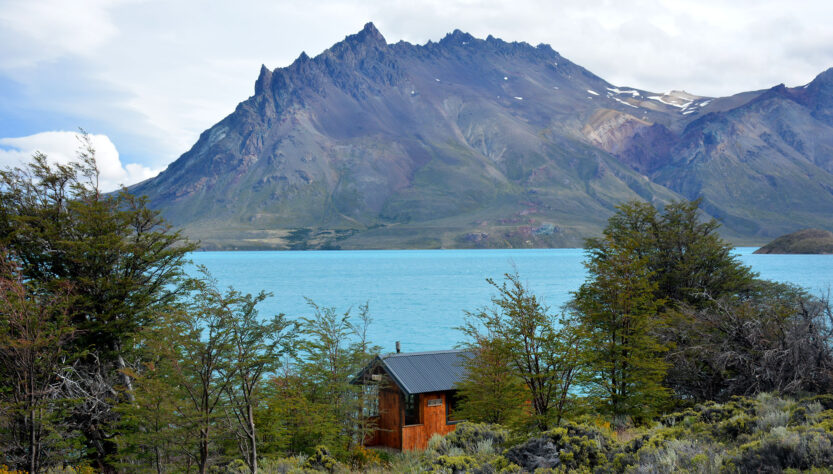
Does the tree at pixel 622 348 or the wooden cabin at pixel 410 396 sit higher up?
the tree at pixel 622 348

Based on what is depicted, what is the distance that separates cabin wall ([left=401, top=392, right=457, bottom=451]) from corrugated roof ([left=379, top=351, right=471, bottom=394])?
57cm

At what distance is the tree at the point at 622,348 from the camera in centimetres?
2241

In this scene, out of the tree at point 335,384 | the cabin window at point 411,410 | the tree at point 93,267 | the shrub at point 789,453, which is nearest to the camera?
the shrub at point 789,453

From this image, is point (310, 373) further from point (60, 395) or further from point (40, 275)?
point (40, 275)

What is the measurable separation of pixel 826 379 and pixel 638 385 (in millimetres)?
6791

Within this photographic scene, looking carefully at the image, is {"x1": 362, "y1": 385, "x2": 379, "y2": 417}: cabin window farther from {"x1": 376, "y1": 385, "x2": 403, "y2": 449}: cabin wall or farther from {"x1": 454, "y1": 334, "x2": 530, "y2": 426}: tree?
{"x1": 454, "y1": 334, "x2": 530, "y2": 426}: tree

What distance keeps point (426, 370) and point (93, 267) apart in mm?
15774

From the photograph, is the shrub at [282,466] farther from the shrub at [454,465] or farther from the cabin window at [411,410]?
the cabin window at [411,410]

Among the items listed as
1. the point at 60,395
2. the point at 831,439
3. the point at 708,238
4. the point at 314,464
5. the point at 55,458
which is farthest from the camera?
the point at 708,238

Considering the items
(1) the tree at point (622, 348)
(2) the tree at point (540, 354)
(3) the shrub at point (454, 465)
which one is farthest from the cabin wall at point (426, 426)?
(3) the shrub at point (454, 465)

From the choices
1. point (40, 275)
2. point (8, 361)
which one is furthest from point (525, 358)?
point (40, 275)

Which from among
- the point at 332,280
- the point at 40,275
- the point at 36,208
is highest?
the point at 36,208

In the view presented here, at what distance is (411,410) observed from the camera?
28.4m

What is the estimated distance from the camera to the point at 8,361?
55.1ft
